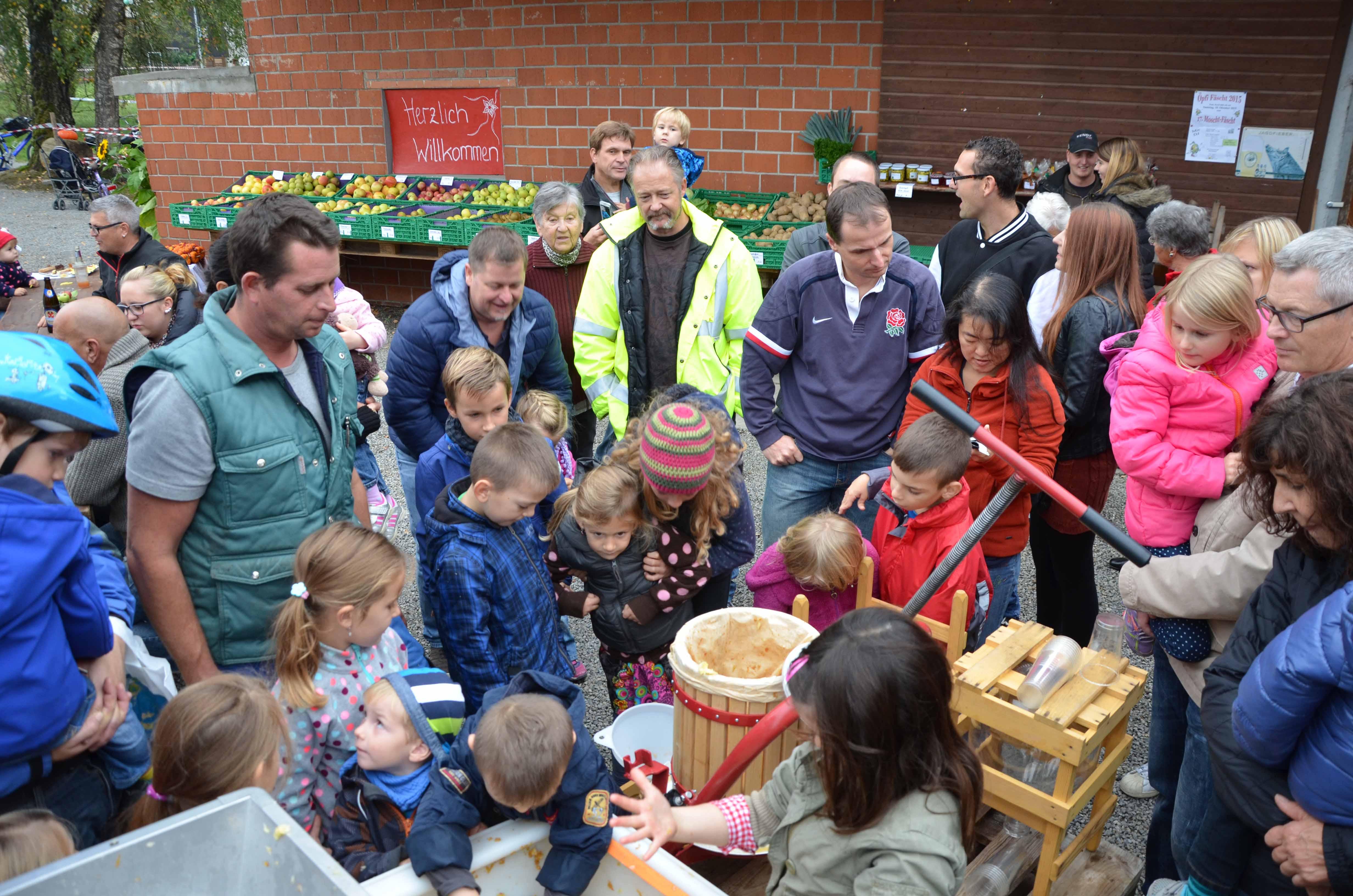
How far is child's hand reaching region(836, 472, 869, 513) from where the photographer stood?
3375 millimetres

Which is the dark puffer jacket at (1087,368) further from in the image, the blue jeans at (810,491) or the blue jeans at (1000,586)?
the blue jeans at (810,491)

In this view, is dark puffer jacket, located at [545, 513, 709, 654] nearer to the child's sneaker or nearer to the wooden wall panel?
the child's sneaker

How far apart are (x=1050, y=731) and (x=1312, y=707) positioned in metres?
0.62

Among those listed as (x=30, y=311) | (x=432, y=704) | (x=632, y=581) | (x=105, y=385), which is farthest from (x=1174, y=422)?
(x=30, y=311)

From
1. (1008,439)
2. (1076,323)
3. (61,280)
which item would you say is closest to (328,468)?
(1008,439)

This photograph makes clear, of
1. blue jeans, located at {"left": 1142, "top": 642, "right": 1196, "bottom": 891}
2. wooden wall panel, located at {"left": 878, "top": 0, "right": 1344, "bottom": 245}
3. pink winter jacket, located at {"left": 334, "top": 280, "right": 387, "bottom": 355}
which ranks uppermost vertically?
wooden wall panel, located at {"left": 878, "top": 0, "right": 1344, "bottom": 245}

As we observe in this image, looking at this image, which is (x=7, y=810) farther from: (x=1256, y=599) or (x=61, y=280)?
(x=61, y=280)

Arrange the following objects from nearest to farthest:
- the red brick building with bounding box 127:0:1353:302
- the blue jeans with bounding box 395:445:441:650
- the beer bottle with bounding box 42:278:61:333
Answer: the blue jeans with bounding box 395:445:441:650
the beer bottle with bounding box 42:278:61:333
the red brick building with bounding box 127:0:1353:302

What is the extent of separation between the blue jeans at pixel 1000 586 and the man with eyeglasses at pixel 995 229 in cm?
130

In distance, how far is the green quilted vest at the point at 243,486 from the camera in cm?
235

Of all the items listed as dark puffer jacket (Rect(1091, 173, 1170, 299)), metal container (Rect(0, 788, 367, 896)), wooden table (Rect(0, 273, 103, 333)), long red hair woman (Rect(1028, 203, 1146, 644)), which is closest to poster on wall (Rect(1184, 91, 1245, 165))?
dark puffer jacket (Rect(1091, 173, 1170, 299))

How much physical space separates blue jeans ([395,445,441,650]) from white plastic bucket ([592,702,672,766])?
1.49 m

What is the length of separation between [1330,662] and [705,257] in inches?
113

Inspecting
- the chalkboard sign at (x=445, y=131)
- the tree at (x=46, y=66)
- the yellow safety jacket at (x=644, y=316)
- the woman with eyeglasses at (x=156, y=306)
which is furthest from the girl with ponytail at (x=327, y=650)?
the tree at (x=46, y=66)
